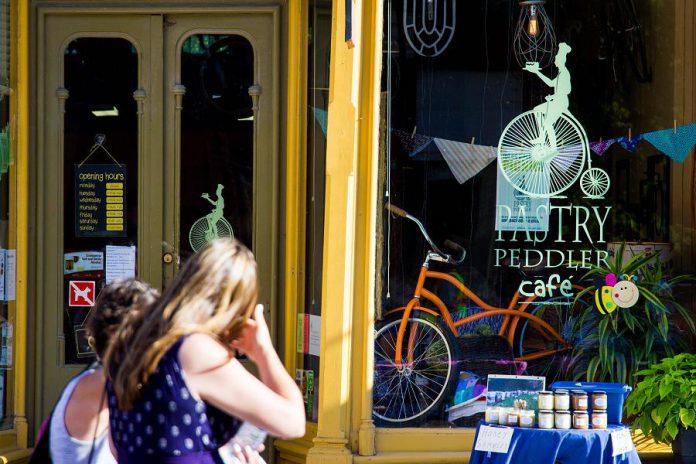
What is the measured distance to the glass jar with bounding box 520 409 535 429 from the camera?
16.2ft

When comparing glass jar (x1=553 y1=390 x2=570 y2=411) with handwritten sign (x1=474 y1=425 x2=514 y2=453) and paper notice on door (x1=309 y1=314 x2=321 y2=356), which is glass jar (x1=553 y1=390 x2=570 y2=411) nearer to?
handwritten sign (x1=474 y1=425 x2=514 y2=453)

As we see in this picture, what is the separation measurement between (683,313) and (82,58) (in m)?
4.18

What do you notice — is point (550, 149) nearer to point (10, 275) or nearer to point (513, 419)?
point (513, 419)

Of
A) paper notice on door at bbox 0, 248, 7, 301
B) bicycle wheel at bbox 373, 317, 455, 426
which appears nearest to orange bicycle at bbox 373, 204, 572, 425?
bicycle wheel at bbox 373, 317, 455, 426

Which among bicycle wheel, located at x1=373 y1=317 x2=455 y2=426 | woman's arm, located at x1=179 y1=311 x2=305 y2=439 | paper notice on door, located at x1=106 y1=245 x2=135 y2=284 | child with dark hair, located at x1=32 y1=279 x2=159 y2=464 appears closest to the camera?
woman's arm, located at x1=179 y1=311 x2=305 y2=439

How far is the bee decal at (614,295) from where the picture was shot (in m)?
6.34

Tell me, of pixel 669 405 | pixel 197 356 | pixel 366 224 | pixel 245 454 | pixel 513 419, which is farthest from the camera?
pixel 366 224

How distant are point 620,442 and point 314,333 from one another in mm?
2244

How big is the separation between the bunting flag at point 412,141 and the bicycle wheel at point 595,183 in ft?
3.29

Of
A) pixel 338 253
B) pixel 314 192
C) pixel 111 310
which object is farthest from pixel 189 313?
pixel 314 192

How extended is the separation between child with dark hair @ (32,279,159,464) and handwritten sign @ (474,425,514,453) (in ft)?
7.44

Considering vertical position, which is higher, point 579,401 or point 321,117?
point 321,117

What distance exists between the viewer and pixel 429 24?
637 centimetres

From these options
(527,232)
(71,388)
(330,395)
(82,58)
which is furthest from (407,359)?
(71,388)
